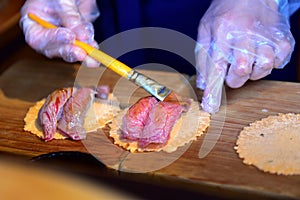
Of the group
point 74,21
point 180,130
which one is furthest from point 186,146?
point 74,21

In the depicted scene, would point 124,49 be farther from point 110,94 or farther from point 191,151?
point 191,151

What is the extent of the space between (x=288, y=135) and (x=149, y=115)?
1.13 ft

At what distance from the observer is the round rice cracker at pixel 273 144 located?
0.92 m

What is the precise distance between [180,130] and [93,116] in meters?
0.25

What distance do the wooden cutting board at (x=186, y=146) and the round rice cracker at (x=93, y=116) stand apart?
0.02 metres

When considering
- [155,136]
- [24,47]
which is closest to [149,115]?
[155,136]

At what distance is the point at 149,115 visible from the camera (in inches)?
42.1

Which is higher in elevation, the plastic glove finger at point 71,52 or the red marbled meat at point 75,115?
the plastic glove finger at point 71,52

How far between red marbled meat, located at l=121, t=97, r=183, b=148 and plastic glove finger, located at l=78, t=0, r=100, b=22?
1.53 ft

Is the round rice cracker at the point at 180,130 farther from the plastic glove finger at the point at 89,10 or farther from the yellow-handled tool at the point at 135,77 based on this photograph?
the plastic glove finger at the point at 89,10

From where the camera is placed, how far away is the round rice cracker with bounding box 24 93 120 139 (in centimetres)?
112

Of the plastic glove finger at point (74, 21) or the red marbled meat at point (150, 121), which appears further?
the plastic glove finger at point (74, 21)

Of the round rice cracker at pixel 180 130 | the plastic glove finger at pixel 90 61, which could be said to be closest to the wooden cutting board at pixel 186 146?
the round rice cracker at pixel 180 130

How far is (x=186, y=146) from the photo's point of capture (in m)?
1.02
